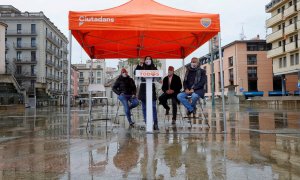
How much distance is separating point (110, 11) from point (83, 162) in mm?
3973

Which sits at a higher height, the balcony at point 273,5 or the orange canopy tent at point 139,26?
the balcony at point 273,5

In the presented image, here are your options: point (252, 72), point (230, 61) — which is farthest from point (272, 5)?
point (230, 61)

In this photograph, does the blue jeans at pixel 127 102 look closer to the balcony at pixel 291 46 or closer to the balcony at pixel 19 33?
the balcony at pixel 291 46

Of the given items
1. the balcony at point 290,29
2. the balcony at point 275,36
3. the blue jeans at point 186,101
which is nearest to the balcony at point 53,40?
the balcony at point 275,36

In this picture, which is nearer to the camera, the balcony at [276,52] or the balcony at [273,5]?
the balcony at [273,5]

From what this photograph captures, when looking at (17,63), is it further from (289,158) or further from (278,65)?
(289,158)

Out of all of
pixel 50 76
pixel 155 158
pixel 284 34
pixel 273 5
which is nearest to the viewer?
pixel 155 158

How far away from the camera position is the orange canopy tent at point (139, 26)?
634 centimetres

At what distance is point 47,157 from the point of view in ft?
13.8

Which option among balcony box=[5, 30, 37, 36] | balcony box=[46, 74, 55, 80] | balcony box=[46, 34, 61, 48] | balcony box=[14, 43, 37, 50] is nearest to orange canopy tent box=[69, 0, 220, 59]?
balcony box=[14, 43, 37, 50]

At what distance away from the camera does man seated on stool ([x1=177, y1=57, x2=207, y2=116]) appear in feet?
24.8

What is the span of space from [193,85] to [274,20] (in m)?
42.9

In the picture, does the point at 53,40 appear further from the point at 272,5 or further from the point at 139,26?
the point at 139,26

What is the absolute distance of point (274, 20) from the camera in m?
44.9
